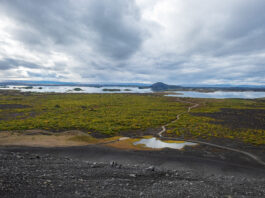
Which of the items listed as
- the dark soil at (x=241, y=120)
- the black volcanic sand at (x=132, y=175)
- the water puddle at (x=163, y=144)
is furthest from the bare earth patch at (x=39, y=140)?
the dark soil at (x=241, y=120)

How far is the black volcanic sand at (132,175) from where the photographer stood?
38.1ft

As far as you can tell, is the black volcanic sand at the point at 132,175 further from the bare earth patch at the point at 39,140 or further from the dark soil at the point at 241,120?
the dark soil at the point at 241,120

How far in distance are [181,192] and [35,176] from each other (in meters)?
13.7

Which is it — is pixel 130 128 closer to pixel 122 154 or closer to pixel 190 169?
pixel 122 154

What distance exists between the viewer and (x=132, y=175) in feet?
48.4

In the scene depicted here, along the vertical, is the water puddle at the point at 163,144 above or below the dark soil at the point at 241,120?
below

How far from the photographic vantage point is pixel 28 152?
20875mm

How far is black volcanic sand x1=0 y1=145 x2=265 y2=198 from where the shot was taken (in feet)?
38.1

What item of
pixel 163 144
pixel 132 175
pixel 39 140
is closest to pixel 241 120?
pixel 163 144

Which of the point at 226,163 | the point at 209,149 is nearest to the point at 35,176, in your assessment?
the point at 226,163

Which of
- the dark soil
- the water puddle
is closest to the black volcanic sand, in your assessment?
the water puddle

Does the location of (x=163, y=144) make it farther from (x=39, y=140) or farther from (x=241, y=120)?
(x=241, y=120)

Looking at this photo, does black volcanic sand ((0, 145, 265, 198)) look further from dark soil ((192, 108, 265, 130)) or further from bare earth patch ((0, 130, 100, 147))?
dark soil ((192, 108, 265, 130))

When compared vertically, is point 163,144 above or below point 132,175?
below
